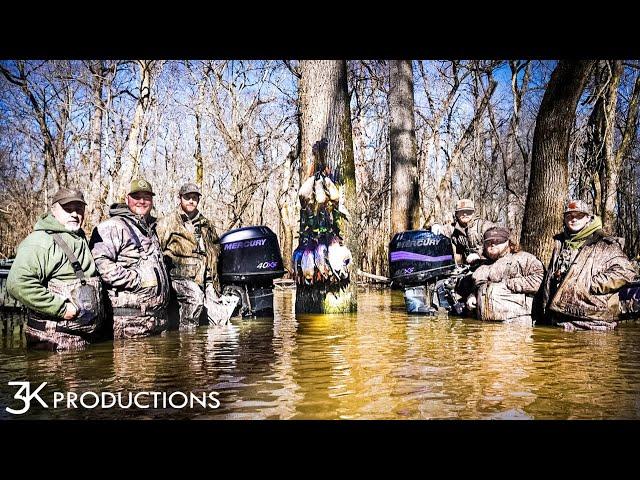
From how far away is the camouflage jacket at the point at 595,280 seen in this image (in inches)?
194

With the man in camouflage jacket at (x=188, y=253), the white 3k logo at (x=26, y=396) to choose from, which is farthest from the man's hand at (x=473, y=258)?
the white 3k logo at (x=26, y=396)

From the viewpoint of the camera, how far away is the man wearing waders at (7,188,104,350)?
4.03 metres

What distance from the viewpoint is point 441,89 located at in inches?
512

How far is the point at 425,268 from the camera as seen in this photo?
621cm

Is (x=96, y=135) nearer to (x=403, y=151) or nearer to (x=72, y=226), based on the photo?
(x=403, y=151)

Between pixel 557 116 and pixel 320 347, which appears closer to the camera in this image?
pixel 320 347

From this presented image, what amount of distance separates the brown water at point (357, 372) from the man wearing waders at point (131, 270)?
0.69 ft

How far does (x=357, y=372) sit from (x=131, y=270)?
2.15 meters

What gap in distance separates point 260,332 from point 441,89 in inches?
363

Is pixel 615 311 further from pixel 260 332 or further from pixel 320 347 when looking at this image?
pixel 260 332

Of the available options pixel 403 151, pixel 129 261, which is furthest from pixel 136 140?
pixel 129 261

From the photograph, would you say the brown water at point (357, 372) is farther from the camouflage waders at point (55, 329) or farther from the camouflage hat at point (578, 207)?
the camouflage hat at point (578, 207)

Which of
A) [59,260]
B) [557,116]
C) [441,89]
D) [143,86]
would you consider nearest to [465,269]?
[557,116]

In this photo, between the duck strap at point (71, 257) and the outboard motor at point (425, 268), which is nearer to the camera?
the duck strap at point (71, 257)
